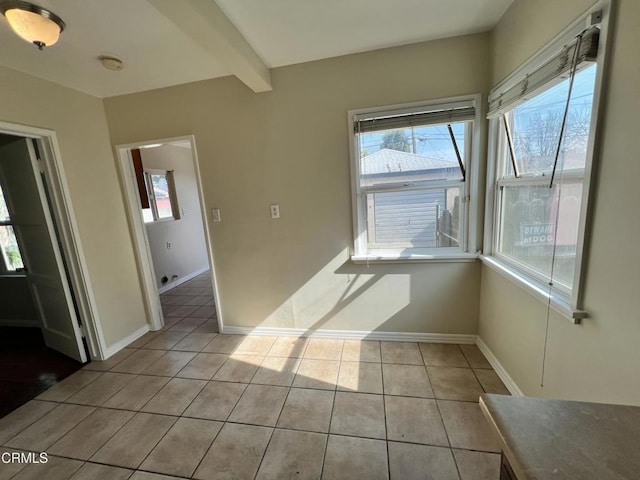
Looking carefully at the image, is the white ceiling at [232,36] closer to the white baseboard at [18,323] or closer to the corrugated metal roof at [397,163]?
the corrugated metal roof at [397,163]

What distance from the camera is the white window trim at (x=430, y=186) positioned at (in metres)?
2.00

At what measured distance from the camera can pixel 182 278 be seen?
4.67m

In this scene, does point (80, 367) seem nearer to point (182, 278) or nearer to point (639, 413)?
point (182, 278)

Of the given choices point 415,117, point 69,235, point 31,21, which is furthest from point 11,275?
point 415,117

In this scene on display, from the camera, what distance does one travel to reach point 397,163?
2.20 metres

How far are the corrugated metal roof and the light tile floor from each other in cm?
155

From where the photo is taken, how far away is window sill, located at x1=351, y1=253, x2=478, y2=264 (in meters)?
2.17

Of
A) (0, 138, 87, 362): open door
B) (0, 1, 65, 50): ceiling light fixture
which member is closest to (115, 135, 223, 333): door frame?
(0, 138, 87, 362): open door

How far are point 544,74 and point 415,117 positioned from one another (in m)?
0.83

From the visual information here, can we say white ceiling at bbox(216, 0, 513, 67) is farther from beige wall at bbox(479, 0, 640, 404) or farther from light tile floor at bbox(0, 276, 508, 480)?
→ light tile floor at bbox(0, 276, 508, 480)

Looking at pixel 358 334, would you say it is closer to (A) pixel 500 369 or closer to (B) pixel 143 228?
(A) pixel 500 369

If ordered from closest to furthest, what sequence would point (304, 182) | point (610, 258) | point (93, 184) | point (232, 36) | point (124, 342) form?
point (610, 258), point (232, 36), point (304, 182), point (93, 184), point (124, 342)

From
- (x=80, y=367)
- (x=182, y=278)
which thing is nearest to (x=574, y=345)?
(x=80, y=367)

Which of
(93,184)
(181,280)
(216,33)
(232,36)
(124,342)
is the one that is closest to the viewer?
A: (216,33)
